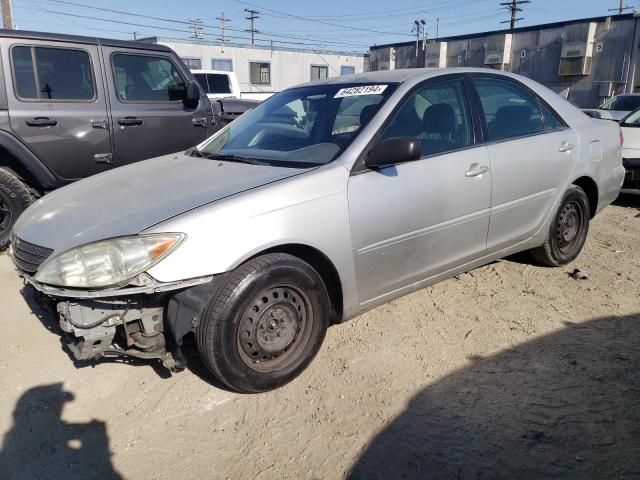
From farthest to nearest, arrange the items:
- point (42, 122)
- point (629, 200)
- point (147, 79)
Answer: point (629, 200), point (147, 79), point (42, 122)

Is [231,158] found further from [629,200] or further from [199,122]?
[629,200]

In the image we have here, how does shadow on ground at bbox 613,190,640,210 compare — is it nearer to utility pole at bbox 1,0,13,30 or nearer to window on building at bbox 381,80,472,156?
window on building at bbox 381,80,472,156

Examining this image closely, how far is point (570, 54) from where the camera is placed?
28.1 metres

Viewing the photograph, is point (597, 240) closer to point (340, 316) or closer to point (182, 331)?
point (340, 316)

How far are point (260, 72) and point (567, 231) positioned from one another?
26902mm

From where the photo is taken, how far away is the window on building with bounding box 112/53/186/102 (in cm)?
566

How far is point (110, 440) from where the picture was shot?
253 centimetres

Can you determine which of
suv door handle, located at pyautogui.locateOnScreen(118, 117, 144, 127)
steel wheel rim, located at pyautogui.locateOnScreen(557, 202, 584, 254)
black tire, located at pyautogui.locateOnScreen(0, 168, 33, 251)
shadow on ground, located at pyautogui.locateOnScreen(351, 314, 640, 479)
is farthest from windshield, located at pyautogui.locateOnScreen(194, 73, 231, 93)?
shadow on ground, located at pyautogui.locateOnScreen(351, 314, 640, 479)

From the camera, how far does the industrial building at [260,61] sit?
85.7 feet

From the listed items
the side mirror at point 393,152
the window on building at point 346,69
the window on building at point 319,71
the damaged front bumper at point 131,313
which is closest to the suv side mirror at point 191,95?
the side mirror at point 393,152

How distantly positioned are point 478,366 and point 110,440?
2030 millimetres

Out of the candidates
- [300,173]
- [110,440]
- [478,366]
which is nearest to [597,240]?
[478,366]

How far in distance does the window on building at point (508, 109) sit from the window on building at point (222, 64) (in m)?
24.9

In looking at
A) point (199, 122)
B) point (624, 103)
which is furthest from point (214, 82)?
point (624, 103)
